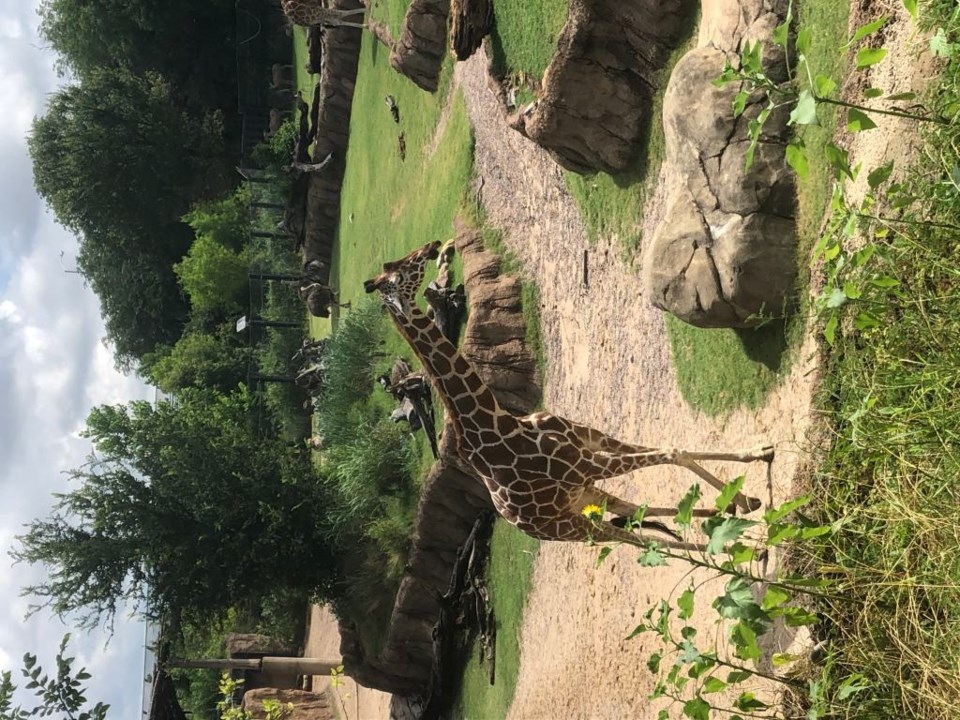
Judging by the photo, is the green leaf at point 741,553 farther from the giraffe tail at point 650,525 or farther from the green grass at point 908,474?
the giraffe tail at point 650,525

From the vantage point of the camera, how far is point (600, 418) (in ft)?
25.9

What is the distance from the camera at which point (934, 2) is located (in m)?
3.67

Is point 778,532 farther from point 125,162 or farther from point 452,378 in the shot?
point 125,162

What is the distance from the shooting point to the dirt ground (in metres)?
5.35

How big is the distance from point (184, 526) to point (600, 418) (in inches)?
235

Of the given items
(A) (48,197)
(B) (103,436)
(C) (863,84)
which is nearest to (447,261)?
(B) (103,436)

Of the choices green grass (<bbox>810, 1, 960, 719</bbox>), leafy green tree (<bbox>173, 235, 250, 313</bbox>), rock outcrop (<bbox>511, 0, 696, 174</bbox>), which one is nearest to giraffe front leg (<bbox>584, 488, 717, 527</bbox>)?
green grass (<bbox>810, 1, 960, 719</bbox>)

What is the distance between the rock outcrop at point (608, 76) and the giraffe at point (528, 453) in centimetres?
244

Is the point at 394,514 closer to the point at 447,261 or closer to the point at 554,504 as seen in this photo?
the point at 447,261

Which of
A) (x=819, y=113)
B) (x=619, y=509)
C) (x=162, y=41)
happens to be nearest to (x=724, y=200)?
(x=819, y=113)

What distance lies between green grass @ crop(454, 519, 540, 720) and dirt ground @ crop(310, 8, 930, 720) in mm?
220

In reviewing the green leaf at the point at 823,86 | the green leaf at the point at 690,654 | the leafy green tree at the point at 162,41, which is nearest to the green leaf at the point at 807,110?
the green leaf at the point at 823,86

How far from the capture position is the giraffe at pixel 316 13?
55.9 feet

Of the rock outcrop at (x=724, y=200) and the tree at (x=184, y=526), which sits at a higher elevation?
the rock outcrop at (x=724, y=200)
